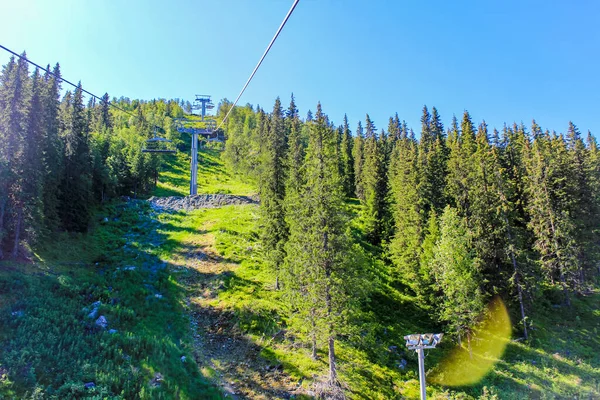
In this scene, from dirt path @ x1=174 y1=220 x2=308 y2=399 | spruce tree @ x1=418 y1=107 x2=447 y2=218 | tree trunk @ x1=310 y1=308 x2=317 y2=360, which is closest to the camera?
dirt path @ x1=174 y1=220 x2=308 y2=399

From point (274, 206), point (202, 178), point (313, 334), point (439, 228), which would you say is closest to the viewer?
point (313, 334)

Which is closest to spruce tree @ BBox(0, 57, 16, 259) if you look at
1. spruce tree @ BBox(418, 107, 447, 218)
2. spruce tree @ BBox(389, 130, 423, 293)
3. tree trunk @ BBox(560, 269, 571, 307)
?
spruce tree @ BBox(389, 130, 423, 293)

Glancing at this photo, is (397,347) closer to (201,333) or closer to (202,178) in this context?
(201,333)

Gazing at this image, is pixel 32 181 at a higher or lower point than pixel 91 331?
higher

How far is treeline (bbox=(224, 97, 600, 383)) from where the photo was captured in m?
18.9

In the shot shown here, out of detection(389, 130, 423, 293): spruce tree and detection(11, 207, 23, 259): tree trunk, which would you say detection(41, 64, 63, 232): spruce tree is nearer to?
detection(11, 207, 23, 259): tree trunk

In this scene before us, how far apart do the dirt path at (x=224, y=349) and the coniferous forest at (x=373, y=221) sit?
2795mm

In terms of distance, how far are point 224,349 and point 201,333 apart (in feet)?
6.71

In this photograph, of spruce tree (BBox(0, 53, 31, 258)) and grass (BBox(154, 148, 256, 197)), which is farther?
grass (BBox(154, 148, 256, 197))

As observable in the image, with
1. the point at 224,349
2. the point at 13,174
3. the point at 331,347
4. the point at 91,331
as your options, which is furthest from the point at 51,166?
the point at 331,347

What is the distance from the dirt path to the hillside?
8 centimetres

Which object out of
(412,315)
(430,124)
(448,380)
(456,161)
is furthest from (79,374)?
(430,124)

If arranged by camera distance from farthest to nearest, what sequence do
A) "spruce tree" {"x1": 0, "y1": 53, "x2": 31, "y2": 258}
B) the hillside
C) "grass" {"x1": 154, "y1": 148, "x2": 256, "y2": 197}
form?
"grass" {"x1": 154, "y1": 148, "x2": 256, "y2": 197}, "spruce tree" {"x1": 0, "y1": 53, "x2": 31, "y2": 258}, the hillside

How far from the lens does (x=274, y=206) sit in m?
27.6
